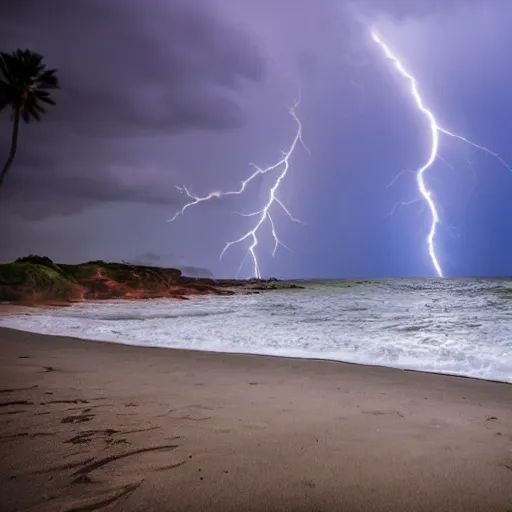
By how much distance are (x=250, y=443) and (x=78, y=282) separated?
2690 centimetres

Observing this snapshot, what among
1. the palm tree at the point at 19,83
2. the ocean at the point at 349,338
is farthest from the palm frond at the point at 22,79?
the ocean at the point at 349,338

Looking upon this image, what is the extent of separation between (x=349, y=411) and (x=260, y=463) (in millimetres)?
1334

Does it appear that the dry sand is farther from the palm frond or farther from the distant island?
the palm frond

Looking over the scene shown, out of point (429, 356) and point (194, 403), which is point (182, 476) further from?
point (429, 356)

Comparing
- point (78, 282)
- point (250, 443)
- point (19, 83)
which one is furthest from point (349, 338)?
point (19, 83)

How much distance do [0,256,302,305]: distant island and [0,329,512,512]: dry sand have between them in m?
16.6

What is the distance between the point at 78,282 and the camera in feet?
86.9

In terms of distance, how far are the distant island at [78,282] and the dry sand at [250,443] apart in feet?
54.4

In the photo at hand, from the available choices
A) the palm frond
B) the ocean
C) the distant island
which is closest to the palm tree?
the palm frond

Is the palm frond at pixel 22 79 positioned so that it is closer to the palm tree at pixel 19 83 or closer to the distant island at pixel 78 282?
the palm tree at pixel 19 83

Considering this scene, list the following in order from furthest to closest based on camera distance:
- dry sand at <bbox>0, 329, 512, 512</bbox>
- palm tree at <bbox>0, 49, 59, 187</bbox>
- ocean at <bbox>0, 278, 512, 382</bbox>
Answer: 1. palm tree at <bbox>0, 49, 59, 187</bbox>
2. ocean at <bbox>0, 278, 512, 382</bbox>
3. dry sand at <bbox>0, 329, 512, 512</bbox>

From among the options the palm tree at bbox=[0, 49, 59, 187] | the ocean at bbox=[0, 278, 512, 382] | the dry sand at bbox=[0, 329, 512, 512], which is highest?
the palm tree at bbox=[0, 49, 59, 187]

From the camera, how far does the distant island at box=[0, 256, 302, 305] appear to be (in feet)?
62.2

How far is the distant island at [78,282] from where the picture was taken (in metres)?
19.0
